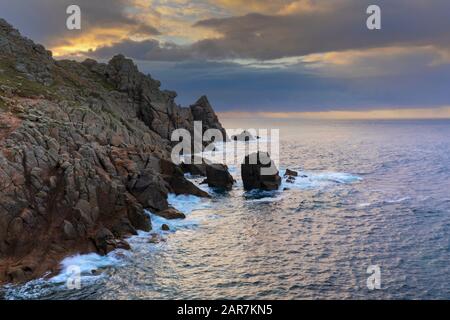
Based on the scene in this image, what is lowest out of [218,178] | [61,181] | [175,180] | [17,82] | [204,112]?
[218,178]

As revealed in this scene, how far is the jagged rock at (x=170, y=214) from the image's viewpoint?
64.0m

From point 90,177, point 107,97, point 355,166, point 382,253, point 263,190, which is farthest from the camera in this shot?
point 355,166

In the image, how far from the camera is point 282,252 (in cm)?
5194

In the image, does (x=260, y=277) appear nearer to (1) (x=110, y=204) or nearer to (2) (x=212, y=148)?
(1) (x=110, y=204)

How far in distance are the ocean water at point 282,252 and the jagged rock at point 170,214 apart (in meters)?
1.24

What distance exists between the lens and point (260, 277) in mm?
44219

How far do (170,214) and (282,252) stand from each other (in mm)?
19904

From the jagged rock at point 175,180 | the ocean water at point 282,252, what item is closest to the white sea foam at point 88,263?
the ocean water at point 282,252

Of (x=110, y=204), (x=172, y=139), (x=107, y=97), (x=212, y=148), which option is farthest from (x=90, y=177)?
(x=212, y=148)

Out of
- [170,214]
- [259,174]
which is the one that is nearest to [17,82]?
[170,214]

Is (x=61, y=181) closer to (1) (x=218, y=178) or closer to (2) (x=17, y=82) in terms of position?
(2) (x=17, y=82)

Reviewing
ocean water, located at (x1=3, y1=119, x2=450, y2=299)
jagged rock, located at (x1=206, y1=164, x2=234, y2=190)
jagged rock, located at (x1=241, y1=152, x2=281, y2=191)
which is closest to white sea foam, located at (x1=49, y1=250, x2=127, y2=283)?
ocean water, located at (x1=3, y1=119, x2=450, y2=299)
